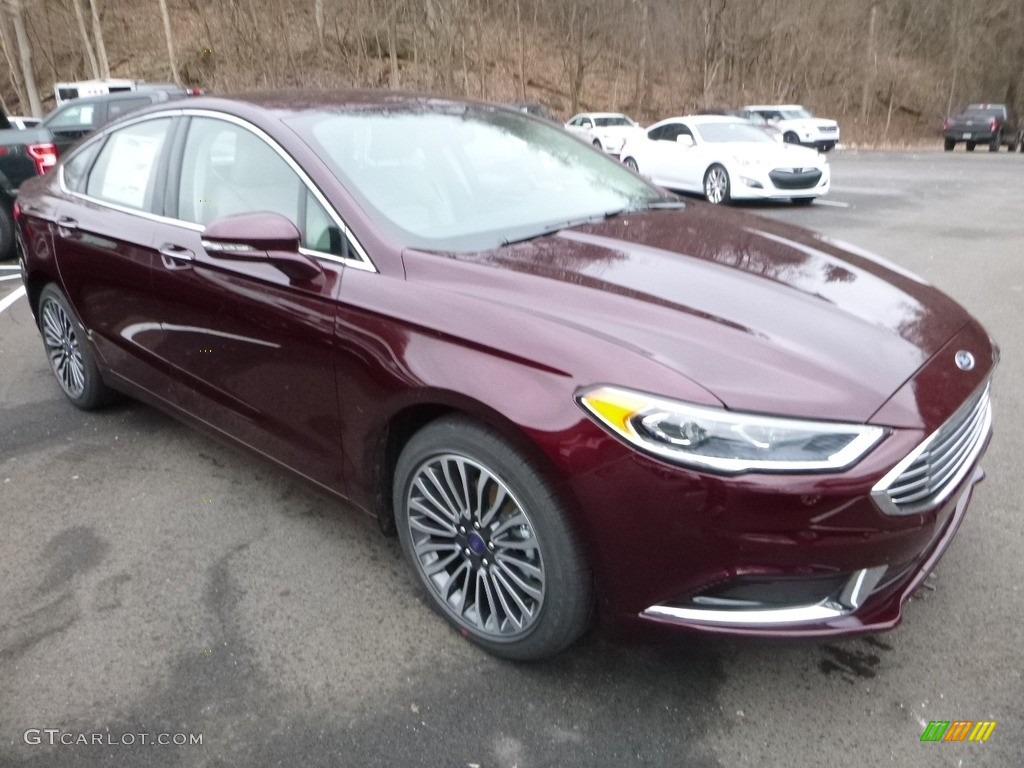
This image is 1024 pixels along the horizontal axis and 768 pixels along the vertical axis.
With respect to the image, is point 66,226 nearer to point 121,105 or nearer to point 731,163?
point 121,105

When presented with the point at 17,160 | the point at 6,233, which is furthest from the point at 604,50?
the point at 6,233

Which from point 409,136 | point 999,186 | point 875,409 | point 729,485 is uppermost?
point 409,136

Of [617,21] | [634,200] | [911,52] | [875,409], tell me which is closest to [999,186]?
[634,200]

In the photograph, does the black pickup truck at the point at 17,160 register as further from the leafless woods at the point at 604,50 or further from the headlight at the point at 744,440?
the leafless woods at the point at 604,50

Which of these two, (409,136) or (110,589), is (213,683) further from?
(409,136)

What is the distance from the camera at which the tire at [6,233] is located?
836 cm

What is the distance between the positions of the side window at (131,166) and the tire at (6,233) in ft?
18.0

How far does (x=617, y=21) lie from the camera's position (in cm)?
4669

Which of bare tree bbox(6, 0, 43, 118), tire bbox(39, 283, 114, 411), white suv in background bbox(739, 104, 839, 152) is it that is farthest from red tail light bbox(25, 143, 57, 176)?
bare tree bbox(6, 0, 43, 118)

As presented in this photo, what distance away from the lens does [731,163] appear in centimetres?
1237

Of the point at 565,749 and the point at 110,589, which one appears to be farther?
the point at 110,589

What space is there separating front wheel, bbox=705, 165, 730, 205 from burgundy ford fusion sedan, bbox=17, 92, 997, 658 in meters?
9.53

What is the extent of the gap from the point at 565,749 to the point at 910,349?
57.1 inches
